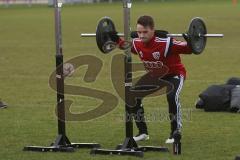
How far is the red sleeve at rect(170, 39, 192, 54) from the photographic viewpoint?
9.87 meters

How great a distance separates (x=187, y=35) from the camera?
9484 mm

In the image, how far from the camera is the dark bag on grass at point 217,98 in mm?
13008

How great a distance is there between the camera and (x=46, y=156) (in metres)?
9.59

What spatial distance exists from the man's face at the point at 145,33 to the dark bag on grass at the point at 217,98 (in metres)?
3.38

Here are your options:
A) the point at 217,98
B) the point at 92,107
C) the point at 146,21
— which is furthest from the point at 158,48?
the point at 92,107

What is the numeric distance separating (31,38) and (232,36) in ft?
28.7

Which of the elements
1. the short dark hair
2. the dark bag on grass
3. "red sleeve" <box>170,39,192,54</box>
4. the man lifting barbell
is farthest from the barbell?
the dark bag on grass

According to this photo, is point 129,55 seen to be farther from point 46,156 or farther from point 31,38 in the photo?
point 31,38

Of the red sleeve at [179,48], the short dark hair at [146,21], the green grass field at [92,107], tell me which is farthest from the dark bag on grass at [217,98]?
the short dark hair at [146,21]

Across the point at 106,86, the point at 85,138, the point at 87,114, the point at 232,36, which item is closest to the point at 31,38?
the point at 232,36

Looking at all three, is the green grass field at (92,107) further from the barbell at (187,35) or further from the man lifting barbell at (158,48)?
the barbell at (187,35)

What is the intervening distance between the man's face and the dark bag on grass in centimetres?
338

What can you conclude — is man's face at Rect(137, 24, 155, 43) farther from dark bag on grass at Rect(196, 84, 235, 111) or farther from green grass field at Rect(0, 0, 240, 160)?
dark bag on grass at Rect(196, 84, 235, 111)

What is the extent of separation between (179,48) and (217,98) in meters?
3.19
